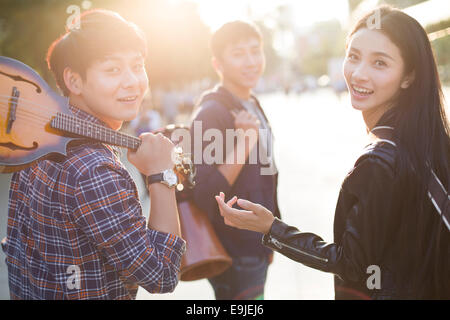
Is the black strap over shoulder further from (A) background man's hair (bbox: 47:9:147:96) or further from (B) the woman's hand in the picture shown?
(A) background man's hair (bbox: 47:9:147:96)

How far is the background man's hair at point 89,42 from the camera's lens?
58.0 inches

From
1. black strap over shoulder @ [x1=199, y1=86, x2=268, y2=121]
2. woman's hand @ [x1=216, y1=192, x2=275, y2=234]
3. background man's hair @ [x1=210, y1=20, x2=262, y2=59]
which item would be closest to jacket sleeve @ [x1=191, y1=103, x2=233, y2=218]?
black strap over shoulder @ [x1=199, y1=86, x2=268, y2=121]

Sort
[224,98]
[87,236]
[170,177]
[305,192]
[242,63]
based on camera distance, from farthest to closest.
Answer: [305,192] → [242,63] → [224,98] → [170,177] → [87,236]

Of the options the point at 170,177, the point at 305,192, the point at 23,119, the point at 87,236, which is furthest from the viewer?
the point at 305,192

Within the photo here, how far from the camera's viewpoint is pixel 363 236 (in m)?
1.51

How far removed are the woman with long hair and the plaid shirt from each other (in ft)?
1.47

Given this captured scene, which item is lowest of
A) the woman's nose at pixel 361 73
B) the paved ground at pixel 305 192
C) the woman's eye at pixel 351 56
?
the paved ground at pixel 305 192

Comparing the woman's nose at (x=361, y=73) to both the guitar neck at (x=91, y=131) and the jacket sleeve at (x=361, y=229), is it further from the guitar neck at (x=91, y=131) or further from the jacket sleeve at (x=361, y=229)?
the guitar neck at (x=91, y=131)

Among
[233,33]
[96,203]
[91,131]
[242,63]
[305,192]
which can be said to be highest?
[233,33]

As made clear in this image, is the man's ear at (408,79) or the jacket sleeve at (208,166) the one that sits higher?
the man's ear at (408,79)

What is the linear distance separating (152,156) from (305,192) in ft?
20.7

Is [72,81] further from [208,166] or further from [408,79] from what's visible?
[408,79]

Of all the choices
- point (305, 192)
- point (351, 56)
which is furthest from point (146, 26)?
point (351, 56)

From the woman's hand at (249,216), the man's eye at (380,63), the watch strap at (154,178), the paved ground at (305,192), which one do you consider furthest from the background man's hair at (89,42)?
the man's eye at (380,63)
